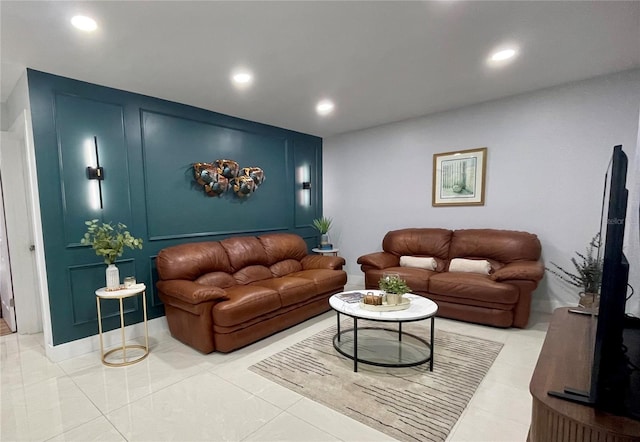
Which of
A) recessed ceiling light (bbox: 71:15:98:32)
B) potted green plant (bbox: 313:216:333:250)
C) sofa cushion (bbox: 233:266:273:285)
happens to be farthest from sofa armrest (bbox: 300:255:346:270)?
recessed ceiling light (bbox: 71:15:98:32)

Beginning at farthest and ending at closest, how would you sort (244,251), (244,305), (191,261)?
(244,251) → (191,261) → (244,305)

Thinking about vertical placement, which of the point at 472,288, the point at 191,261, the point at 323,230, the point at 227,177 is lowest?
the point at 472,288

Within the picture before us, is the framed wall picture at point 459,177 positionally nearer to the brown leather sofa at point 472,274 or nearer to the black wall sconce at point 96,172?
the brown leather sofa at point 472,274

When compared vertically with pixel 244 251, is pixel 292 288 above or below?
below

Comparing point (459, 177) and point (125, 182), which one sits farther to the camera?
point (459, 177)

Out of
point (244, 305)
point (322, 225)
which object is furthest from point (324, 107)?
point (244, 305)

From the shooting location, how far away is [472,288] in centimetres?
316

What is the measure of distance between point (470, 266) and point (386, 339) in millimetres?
1488

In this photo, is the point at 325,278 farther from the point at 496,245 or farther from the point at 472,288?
the point at 496,245

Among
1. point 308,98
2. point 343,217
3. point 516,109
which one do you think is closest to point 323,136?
point 343,217

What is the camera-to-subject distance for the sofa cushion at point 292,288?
3104 mm

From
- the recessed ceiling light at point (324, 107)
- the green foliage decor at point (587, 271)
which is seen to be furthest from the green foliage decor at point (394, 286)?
the recessed ceiling light at point (324, 107)

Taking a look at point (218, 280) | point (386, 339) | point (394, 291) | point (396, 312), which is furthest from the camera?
point (218, 280)

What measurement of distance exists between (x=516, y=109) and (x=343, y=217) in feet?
9.59
